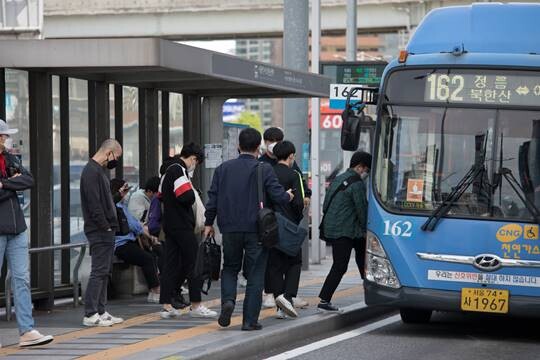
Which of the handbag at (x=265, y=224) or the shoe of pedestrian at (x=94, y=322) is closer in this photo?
the handbag at (x=265, y=224)

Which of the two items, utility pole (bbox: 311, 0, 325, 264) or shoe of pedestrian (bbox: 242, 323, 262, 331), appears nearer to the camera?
shoe of pedestrian (bbox: 242, 323, 262, 331)

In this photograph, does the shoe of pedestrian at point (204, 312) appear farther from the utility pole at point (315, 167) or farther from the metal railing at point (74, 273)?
the utility pole at point (315, 167)

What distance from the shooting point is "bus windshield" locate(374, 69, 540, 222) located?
11992 mm

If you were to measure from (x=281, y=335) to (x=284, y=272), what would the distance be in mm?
1540

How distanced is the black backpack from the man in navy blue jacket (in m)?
0.59

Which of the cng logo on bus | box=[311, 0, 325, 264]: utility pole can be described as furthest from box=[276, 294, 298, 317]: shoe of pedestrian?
box=[311, 0, 325, 264]: utility pole

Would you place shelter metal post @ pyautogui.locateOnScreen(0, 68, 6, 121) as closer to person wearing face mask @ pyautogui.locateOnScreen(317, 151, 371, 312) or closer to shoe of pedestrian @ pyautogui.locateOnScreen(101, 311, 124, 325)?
shoe of pedestrian @ pyautogui.locateOnScreen(101, 311, 124, 325)

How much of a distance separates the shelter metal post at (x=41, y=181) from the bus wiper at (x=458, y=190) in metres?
3.99

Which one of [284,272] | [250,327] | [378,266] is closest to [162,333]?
[250,327]

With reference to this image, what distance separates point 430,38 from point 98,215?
3.74 metres

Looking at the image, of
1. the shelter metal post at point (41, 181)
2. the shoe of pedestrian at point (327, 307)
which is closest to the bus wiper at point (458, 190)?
the shoe of pedestrian at point (327, 307)

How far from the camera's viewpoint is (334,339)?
12.3 metres

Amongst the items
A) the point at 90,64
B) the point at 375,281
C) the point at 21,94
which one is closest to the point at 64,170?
the point at 21,94

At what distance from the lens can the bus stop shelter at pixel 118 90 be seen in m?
12.4
